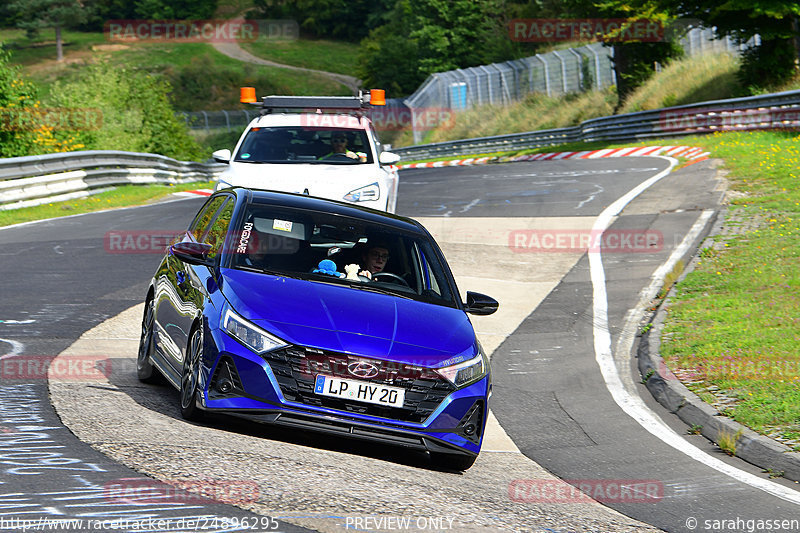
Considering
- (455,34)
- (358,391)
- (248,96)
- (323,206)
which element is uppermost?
(455,34)

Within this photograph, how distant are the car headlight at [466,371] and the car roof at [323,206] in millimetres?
1597

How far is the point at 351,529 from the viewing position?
5.22 meters

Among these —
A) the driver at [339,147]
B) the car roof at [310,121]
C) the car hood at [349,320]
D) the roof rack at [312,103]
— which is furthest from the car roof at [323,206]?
the roof rack at [312,103]

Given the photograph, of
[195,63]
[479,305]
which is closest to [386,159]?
[479,305]

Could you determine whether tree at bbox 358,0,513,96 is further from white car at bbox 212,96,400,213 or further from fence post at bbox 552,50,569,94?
white car at bbox 212,96,400,213

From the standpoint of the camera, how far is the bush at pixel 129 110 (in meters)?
36.8

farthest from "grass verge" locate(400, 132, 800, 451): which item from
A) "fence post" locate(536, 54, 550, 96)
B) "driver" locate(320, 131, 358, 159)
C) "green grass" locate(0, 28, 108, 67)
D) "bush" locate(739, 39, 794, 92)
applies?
"green grass" locate(0, 28, 108, 67)

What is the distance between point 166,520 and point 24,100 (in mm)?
24718

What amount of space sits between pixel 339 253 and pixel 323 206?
55 centimetres

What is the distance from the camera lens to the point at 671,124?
36250 millimetres

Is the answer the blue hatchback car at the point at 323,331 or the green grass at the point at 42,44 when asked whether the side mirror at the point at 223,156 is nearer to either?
the blue hatchback car at the point at 323,331

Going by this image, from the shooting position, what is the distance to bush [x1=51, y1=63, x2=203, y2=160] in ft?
121

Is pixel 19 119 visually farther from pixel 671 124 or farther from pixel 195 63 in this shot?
pixel 195 63

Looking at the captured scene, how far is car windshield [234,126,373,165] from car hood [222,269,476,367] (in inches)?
281
